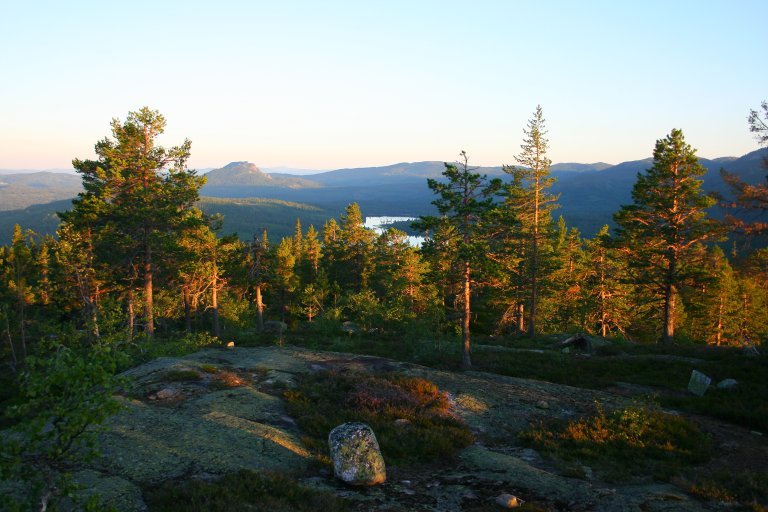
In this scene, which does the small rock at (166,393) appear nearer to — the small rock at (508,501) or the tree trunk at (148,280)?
the small rock at (508,501)

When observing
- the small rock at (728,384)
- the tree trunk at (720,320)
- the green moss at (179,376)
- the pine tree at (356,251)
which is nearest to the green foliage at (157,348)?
the green moss at (179,376)

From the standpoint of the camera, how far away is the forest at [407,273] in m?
20.2

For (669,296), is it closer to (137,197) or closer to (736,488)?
(736,488)

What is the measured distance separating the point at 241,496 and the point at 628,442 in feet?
35.4

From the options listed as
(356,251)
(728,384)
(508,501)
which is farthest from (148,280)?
(728,384)

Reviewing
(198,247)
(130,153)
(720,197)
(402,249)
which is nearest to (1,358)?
(198,247)

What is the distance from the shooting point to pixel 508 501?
9211mm

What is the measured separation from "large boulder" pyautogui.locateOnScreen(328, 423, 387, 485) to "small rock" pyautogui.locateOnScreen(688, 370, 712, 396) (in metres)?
15.2

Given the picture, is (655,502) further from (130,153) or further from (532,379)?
(130,153)

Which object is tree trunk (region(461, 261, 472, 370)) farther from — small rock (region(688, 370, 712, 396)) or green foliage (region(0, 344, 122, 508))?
green foliage (region(0, 344, 122, 508))

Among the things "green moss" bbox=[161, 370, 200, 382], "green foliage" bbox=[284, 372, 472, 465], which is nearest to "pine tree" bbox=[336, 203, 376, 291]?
"green foliage" bbox=[284, 372, 472, 465]

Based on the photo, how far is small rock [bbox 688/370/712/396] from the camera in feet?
61.2

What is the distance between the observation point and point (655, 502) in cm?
924

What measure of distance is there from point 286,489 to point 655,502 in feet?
24.8
